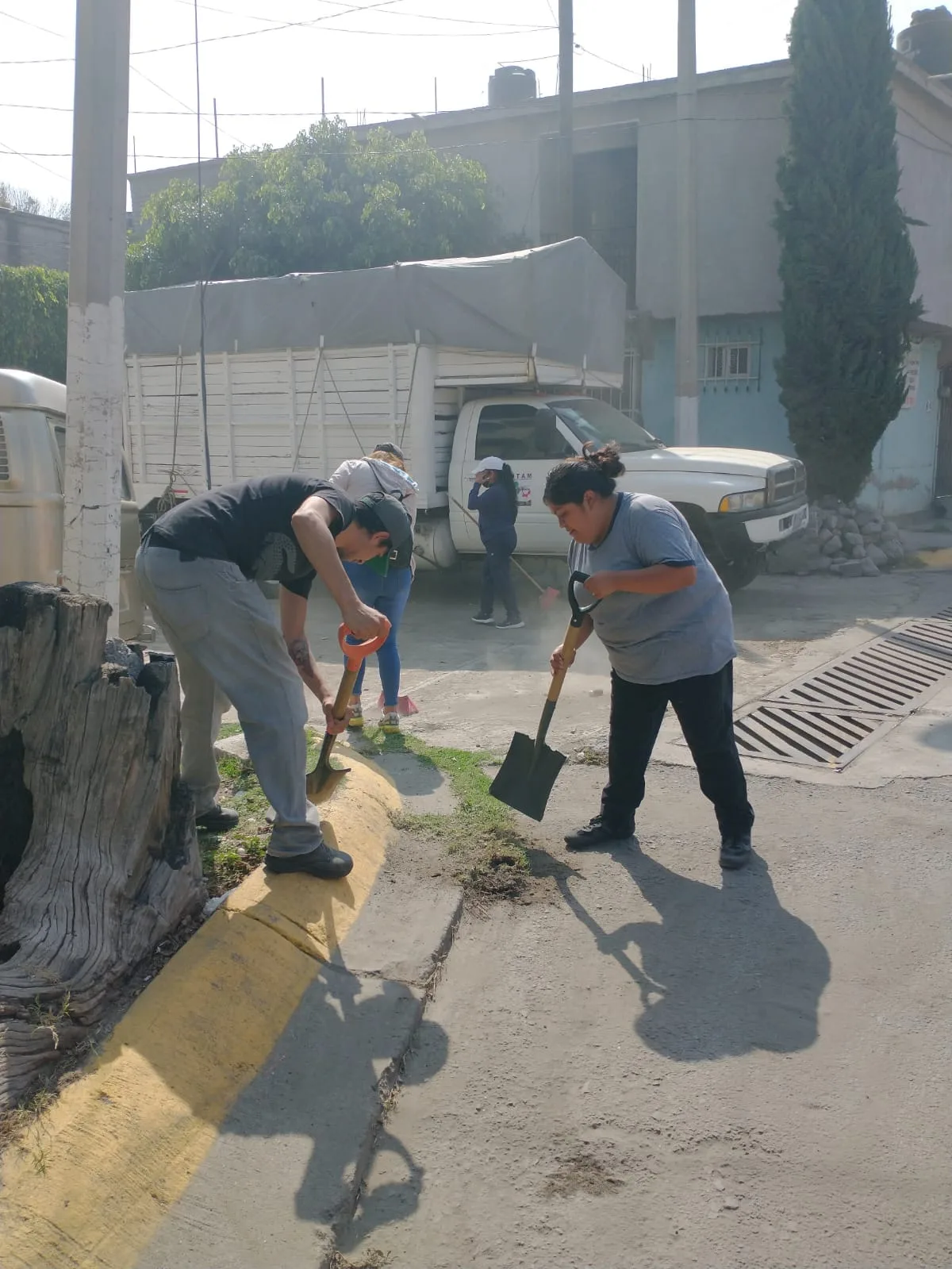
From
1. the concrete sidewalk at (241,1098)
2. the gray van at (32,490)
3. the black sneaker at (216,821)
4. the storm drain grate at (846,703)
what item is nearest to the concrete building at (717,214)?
the storm drain grate at (846,703)

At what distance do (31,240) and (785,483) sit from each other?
926 inches

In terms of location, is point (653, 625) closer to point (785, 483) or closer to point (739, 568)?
point (739, 568)

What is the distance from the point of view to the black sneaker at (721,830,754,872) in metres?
4.63

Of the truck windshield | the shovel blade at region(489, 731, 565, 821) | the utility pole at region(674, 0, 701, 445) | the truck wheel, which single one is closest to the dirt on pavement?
the shovel blade at region(489, 731, 565, 821)

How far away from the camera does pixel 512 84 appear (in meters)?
21.4

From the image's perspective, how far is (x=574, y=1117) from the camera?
3.04 metres

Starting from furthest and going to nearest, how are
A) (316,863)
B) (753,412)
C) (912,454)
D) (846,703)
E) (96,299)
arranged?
(912,454) → (753,412) → (846,703) → (96,299) → (316,863)

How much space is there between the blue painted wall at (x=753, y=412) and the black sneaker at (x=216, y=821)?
44.4 ft

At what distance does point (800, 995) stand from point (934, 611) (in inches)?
306

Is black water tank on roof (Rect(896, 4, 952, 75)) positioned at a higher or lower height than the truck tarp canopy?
higher

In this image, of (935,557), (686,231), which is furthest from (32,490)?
(935,557)

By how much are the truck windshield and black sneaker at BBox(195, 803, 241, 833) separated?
6.90 m

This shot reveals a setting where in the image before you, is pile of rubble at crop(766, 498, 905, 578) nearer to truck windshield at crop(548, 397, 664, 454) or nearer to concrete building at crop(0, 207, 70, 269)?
truck windshield at crop(548, 397, 664, 454)

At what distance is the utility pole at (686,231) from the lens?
563 inches
